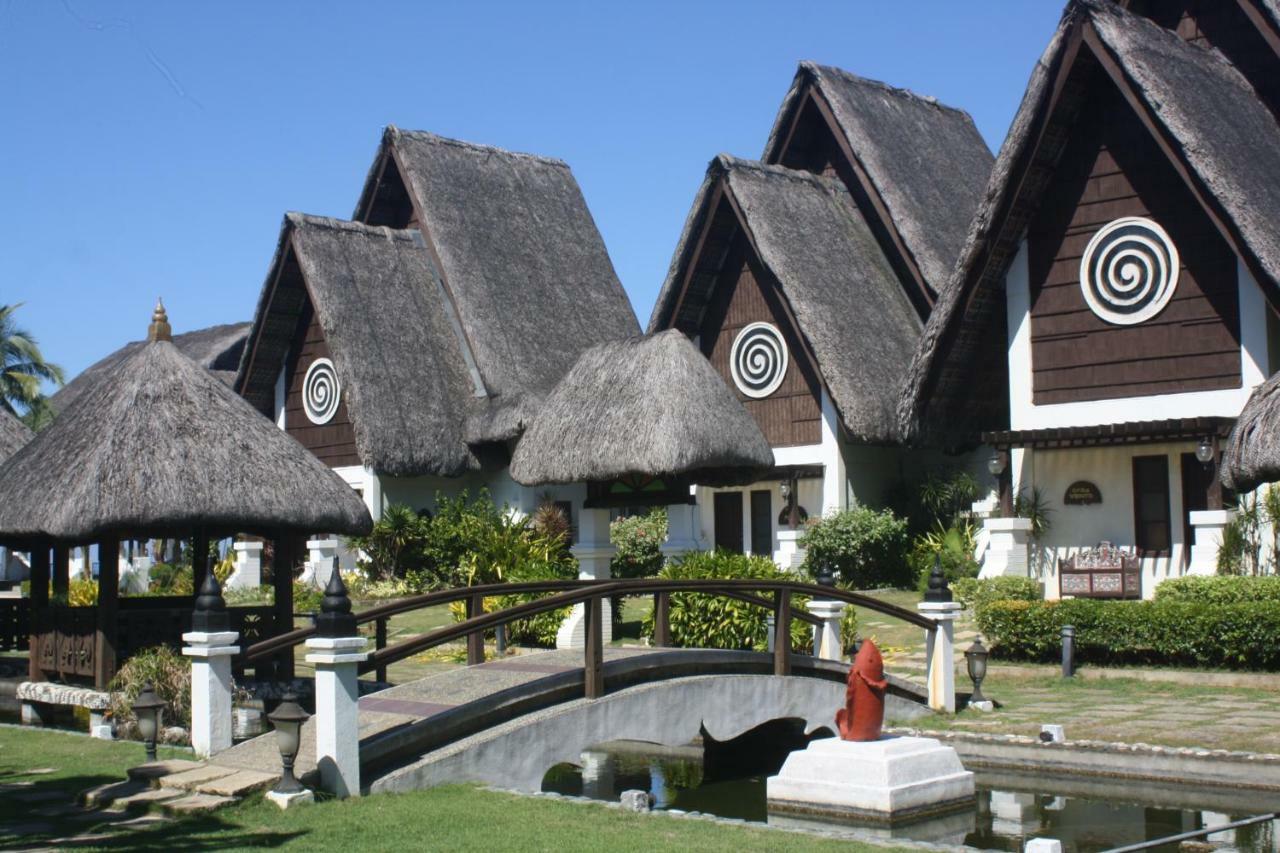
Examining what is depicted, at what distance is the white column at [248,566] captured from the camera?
32.8m

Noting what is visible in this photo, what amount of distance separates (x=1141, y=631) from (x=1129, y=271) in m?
6.71

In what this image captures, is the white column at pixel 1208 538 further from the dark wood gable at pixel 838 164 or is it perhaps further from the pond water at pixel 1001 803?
the dark wood gable at pixel 838 164

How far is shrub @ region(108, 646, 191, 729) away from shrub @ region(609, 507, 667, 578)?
14493 millimetres

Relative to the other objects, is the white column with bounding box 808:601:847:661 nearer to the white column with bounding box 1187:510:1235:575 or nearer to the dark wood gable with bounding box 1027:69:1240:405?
the white column with bounding box 1187:510:1235:575

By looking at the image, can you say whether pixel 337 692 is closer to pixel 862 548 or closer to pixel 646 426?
pixel 646 426

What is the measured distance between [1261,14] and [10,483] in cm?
1858

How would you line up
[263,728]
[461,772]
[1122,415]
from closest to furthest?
[461,772] < [263,728] < [1122,415]

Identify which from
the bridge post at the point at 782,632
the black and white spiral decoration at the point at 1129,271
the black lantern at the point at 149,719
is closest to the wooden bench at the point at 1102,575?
the black and white spiral decoration at the point at 1129,271

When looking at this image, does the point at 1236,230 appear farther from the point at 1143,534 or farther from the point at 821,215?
the point at 821,215

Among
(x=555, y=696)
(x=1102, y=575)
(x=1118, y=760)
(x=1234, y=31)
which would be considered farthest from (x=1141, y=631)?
(x=1234, y=31)

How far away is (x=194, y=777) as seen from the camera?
33.1 ft

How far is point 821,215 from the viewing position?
1125 inches

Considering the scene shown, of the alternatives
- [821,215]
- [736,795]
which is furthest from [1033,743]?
[821,215]

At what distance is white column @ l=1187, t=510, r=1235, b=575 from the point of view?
19344 mm
